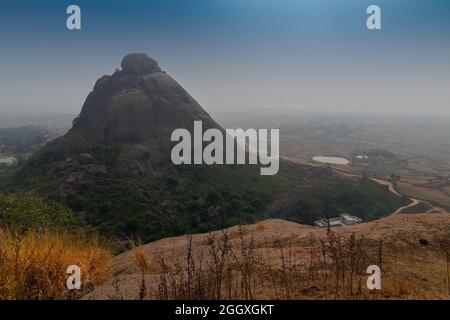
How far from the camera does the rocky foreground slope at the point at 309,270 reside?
12.2ft

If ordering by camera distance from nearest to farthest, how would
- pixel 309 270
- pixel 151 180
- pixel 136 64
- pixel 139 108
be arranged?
1. pixel 309 270
2. pixel 151 180
3. pixel 139 108
4. pixel 136 64

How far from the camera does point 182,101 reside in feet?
218

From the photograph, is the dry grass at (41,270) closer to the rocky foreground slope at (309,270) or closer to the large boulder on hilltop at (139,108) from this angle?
the rocky foreground slope at (309,270)

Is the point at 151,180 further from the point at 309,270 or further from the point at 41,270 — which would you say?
the point at 309,270

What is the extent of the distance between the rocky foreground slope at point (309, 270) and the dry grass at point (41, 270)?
1.43 ft

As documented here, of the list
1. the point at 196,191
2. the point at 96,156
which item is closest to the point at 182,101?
the point at 96,156

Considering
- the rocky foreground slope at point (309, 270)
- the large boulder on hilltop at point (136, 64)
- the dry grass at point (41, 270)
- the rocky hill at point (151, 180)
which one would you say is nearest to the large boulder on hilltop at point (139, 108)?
the large boulder on hilltop at point (136, 64)

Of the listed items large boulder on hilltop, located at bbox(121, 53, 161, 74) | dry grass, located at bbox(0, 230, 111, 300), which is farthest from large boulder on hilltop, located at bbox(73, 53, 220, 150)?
dry grass, located at bbox(0, 230, 111, 300)

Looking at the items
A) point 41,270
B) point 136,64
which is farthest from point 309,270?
point 136,64

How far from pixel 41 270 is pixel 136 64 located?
224 ft

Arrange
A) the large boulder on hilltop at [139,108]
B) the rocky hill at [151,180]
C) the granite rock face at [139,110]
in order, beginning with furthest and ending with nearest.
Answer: the large boulder on hilltop at [139,108] < the granite rock face at [139,110] < the rocky hill at [151,180]

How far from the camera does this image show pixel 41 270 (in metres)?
4.13
